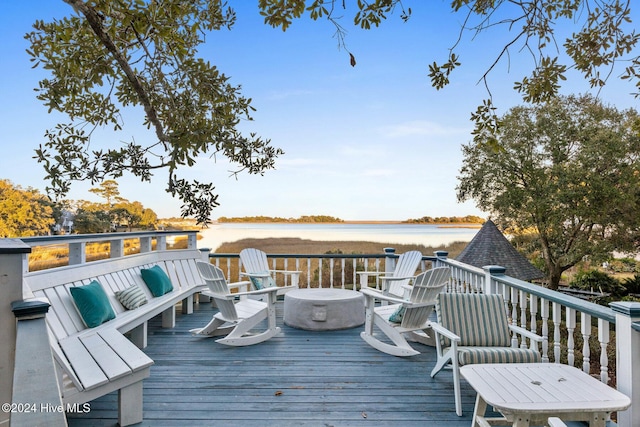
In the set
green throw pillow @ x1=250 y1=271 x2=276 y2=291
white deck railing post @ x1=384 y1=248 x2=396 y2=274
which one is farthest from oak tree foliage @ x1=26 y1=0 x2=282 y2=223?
white deck railing post @ x1=384 y1=248 x2=396 y2=274

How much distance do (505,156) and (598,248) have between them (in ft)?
15.1

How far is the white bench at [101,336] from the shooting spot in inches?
95.7

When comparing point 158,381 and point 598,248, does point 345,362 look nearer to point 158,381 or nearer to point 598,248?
point 158,381

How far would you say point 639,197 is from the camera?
12531mm

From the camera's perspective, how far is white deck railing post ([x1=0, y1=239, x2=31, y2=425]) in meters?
1.71

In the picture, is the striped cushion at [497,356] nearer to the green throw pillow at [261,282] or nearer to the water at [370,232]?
the green throw pillow at [261,282]

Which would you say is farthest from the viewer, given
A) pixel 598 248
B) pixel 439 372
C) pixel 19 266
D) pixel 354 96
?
pixel 598 248

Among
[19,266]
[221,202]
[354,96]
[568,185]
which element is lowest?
[19,266]

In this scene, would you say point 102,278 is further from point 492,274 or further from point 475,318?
point 492,274

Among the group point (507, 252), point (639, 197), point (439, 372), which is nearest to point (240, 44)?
point (439, 372)

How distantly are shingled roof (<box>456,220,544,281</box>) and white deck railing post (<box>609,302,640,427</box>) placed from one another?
8.75 meters

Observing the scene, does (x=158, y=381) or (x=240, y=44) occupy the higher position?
(x=240, y=44)

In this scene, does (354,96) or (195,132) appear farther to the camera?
(354,96)

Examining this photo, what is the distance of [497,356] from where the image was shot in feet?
9.18
